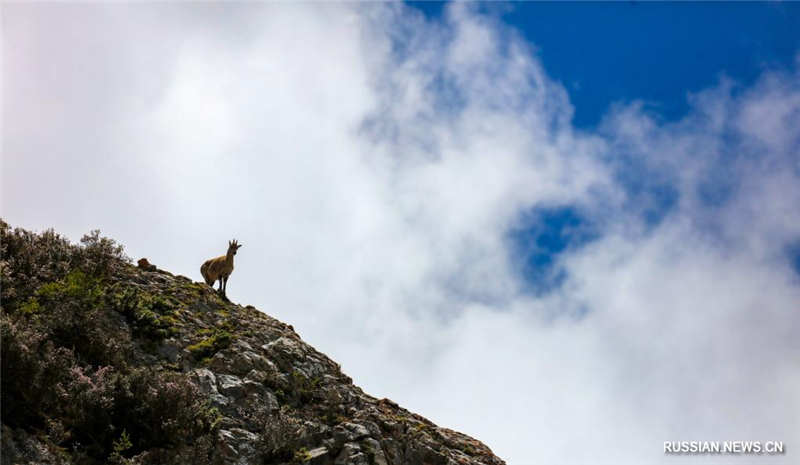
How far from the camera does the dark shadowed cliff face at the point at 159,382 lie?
1470cm

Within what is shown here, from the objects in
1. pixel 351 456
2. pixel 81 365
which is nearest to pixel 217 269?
pixel 81 365

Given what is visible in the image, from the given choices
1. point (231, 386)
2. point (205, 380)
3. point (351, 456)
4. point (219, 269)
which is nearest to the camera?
point (351, 456)

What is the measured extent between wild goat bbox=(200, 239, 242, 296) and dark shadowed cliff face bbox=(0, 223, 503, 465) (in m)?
2.08

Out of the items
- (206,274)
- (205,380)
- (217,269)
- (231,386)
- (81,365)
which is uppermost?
(217,269)

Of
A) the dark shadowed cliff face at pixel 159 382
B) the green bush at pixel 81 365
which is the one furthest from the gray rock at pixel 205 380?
the green bush at pixel 81 365

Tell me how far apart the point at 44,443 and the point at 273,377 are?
7.22 metres

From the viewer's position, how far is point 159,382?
16.5 meters

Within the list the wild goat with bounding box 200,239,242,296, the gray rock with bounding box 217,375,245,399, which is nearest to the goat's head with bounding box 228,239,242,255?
the wild goat with bounding box 200,239,242,296

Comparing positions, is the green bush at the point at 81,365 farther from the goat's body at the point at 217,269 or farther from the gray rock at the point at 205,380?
the goat's body at the point at 217,269

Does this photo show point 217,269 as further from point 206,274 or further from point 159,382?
point 159,382

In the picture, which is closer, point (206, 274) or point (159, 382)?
point (159, 382)

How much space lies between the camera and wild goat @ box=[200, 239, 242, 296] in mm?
26562

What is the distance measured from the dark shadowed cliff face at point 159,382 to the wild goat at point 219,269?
2081mm

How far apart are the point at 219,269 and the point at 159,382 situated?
10581mm
